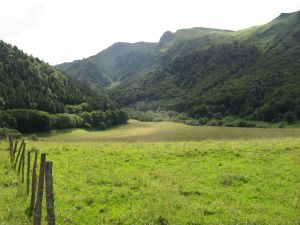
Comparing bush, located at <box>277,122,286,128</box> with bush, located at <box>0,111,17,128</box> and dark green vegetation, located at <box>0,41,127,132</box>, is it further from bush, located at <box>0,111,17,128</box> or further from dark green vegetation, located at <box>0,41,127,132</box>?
bush, located at <box>0,111,17,128</box>

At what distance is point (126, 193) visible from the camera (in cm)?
2247

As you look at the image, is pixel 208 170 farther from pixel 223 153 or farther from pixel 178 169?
pixel 223 153

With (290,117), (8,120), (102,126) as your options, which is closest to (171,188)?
(8,120)

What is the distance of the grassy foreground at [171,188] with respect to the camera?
18.3 m

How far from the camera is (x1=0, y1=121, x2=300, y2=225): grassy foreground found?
18.3m

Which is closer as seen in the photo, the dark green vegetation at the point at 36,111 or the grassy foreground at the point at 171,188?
the grassy foreground at the point at 171,188

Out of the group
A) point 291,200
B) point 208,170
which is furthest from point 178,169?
point 291,200

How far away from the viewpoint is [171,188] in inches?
927

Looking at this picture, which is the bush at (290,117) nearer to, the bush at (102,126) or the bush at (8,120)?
the bush at (102,126)

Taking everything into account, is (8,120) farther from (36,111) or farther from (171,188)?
(171,188)

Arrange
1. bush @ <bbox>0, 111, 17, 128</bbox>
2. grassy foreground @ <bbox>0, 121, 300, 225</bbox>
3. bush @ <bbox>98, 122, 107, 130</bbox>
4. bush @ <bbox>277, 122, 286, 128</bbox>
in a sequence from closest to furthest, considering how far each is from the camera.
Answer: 1. grassy foreground @ <bbox>0, 121, 300, 225</bbox>
2. bush @ <bbox>0, 111, 17, 128</bbox>
3. bush @ <bbox>98, 122, 107, 130</bbox>
4. bush @ <bbox>277, 122, 286, 128</bbox>

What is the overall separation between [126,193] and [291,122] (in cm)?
18312

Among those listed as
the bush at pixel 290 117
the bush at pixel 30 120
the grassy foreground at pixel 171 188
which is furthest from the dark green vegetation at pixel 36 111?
the grassy foreground at pixel 171 188

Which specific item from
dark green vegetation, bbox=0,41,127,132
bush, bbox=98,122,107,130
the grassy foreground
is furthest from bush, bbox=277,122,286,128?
the grassy foreground
